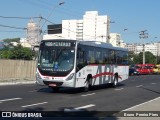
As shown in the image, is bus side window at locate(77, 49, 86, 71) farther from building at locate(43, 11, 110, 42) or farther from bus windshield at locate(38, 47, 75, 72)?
building at locate(43, 11, 110, 42)

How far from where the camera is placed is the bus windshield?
21797 mm

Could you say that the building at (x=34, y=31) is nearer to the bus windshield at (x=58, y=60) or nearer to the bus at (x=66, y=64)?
the bus at (x=66, y=64)

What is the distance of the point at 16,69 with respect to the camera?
4066 centimetres

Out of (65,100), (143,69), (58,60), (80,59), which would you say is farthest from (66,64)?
(143,69)

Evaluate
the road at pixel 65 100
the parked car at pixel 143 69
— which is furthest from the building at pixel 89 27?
the road at pixel 65 100

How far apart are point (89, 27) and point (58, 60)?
5534cm

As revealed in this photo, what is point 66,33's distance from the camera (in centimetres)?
7906

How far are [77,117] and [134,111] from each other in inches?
91.2

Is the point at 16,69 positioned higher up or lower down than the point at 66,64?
lower down

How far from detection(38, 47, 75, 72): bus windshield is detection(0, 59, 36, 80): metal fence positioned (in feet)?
54.3

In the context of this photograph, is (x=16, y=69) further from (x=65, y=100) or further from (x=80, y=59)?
(x=65, y=100)

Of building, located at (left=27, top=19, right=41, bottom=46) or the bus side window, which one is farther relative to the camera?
building, located at (left=27, top=19, right=41, bottom=46)

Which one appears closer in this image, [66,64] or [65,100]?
[65,100]

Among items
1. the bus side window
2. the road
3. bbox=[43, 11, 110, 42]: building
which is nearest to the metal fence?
the road
